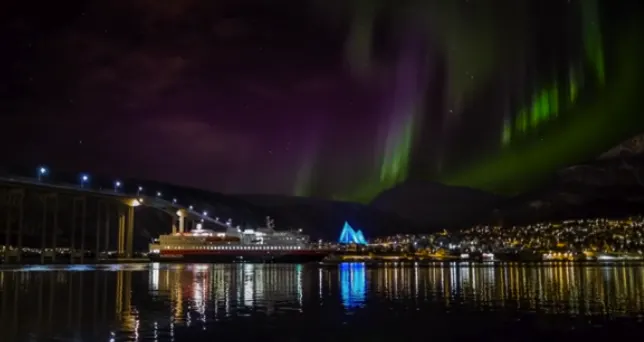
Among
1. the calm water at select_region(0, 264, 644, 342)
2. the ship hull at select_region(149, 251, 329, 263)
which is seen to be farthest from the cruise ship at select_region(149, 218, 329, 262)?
the calm water at select_region(0, 264, 644, 342)

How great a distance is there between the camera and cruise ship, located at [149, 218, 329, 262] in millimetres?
156375

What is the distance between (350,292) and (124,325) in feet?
72.9

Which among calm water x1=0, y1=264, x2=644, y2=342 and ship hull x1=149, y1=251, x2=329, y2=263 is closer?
calm water x1=0, y1=264, x2=644, y2=342

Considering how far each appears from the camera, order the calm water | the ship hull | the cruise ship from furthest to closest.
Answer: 1. the cruise ship
2. the ship hull
3. the calm water

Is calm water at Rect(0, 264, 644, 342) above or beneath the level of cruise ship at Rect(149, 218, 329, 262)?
beneath

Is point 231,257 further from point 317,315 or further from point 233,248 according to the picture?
point 317,315

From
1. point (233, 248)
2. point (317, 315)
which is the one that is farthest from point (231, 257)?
point (317, 315)

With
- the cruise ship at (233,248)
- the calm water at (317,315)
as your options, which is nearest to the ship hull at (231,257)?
the cruise ship at (233,248)

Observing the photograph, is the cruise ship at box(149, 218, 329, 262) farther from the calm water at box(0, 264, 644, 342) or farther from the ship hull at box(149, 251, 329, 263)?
the calm water at box(0, 264, 644, 342)

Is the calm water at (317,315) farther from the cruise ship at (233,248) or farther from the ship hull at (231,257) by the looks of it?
the cruise ship at (233,248)

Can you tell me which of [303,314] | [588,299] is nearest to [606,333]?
[303,314]

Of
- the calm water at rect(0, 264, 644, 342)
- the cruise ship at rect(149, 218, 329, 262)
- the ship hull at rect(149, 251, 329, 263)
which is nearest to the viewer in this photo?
the calm water at rect(0, 264, 644, 342)

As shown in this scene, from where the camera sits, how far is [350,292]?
1756 inches

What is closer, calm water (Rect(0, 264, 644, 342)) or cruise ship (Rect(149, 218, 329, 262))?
calm water (Rect(0, 264, 644, 342))
